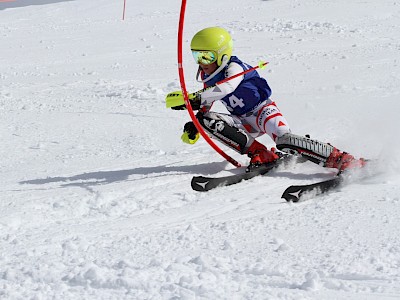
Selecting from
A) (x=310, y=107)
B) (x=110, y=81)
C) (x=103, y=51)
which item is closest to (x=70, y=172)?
(x=310, y=107)

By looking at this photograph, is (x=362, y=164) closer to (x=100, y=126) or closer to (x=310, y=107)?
(x=310, y=107)

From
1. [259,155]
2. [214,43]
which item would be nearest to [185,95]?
[214,43]

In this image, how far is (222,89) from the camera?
5.52 m

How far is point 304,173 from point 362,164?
57cm

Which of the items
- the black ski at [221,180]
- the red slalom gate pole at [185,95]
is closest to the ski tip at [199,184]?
the black ski at [221,180]

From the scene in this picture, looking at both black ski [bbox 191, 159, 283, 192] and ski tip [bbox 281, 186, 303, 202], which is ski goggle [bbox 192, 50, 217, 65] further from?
ski tip [bbox 281, 186, 303, 202]

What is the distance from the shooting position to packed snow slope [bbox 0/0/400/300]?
11.9ft

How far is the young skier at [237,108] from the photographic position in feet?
18.2

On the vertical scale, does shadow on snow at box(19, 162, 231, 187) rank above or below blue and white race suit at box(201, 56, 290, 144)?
below

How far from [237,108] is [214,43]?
66 cm

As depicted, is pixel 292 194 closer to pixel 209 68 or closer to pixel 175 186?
pixel 175 186

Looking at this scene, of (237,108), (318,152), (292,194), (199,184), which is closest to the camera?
(292,194)

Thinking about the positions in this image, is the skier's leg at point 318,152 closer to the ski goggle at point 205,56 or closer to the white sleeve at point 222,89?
the white sleeve at point 222,89

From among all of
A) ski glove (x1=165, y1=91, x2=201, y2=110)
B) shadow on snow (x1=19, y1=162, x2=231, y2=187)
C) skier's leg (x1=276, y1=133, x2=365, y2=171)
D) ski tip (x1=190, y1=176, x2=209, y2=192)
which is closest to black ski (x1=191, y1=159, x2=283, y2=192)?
ski tip (x1=190, y1=176, x2=209, y2=192)
